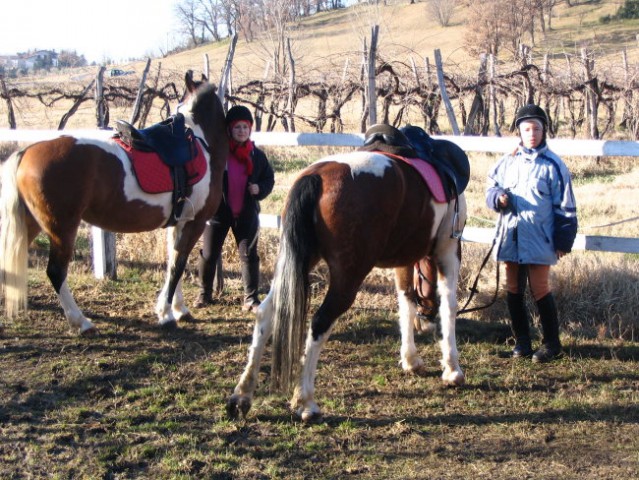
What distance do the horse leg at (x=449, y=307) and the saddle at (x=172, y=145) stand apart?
2150mm

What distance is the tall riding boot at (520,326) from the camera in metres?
5.13

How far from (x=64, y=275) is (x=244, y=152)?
181cm

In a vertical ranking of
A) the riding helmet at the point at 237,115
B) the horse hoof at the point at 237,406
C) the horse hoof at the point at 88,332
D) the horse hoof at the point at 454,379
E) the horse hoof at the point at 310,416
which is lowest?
the horse hoof at the point at 454,379

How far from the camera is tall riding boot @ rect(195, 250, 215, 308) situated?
6211 mm

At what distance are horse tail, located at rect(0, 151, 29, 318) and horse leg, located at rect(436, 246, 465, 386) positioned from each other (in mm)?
3061

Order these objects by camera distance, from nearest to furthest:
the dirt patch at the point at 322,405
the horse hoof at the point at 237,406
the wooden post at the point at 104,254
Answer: the dirt patch at the point at 322,405
the horse hoof at the point at 237,406
the wooden post at the point at 104,254

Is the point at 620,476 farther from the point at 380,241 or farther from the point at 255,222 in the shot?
the point at 255,222

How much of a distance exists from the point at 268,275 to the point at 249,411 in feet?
10.6

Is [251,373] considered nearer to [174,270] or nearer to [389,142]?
[389,142]

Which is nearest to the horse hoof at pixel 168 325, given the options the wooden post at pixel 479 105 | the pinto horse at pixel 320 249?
the pinto horse at pixel 320 249

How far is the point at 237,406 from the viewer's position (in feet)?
12.7

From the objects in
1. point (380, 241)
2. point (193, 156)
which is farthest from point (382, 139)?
point (193, 156)

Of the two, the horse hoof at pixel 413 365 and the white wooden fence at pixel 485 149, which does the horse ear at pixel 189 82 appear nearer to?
the white wooden fence at pixel 485 149

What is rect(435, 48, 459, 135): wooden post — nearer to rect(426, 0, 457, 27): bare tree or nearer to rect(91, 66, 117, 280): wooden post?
rect(91, 66, 117, 280): wooden post
